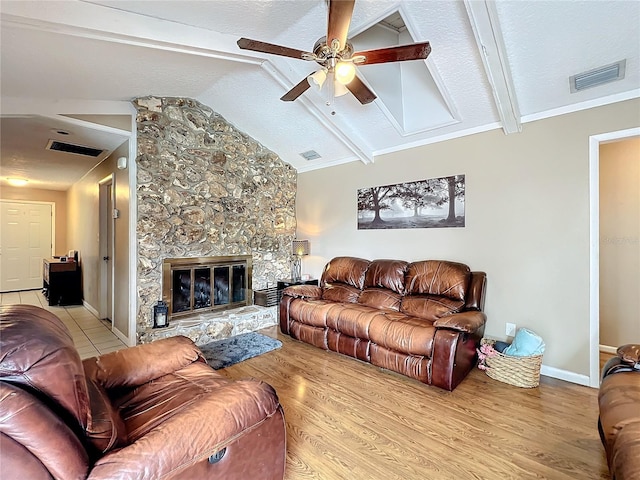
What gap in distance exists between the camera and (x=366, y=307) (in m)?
3.38

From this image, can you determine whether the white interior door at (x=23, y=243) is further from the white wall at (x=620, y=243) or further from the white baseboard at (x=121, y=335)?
the white wall at (x=620, y=243)

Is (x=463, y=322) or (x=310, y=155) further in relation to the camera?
(x=310, y=155)

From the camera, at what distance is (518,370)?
260 centimetres

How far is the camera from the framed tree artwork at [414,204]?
135 inches

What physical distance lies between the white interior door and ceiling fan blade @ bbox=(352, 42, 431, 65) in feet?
26.7

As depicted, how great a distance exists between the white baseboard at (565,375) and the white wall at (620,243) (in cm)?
113

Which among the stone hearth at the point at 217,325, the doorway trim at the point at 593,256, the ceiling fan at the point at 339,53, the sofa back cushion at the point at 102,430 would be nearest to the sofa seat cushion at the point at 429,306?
the doorway trim at the point at 593,256

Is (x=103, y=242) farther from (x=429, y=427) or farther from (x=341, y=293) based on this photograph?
(x=429, y=427)

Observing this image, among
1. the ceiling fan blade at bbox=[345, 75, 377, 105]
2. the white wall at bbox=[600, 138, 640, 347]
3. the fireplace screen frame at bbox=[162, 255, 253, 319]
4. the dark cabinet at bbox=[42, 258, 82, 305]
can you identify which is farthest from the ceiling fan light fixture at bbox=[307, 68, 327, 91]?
the dark cabinet at bbox=[42, 258, 82, 305]

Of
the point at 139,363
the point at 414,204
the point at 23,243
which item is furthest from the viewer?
A: the point at 23,243

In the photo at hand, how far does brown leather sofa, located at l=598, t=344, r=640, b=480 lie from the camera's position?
3.62 feet

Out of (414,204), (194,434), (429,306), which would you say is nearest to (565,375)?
(429,306)

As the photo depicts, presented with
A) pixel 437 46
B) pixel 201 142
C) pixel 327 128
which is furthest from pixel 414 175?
pixel 201 142

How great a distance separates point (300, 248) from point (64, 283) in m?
4.45
